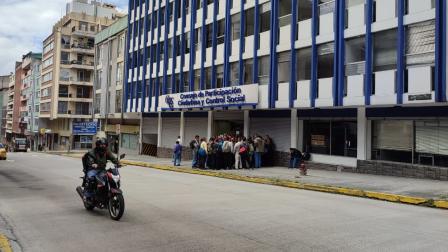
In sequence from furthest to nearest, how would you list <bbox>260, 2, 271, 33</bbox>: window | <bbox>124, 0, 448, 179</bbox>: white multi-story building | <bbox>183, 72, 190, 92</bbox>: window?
<bbox>183, 72, 190, 92</bbox>: window, <bbox>260, 2, 271, 33</bbox>: window, <bbox>124, 0, 448, 179</bbox>: white multi-story building

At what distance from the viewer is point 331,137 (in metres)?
22.1

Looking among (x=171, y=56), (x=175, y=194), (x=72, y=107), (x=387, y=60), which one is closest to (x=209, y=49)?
(x=171, y=56)

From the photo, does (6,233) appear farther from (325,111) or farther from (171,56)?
(171,56)

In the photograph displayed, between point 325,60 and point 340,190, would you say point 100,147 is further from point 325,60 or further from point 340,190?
point 325,60

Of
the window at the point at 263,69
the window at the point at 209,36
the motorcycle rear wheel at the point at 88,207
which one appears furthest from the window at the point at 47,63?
the motorcycle rear wheel at the point at 88,207

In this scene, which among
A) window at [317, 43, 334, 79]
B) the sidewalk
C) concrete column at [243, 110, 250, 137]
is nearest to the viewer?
the sidewalk

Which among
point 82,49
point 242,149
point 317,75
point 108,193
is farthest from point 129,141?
point 108,193

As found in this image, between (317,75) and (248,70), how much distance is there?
5745mm

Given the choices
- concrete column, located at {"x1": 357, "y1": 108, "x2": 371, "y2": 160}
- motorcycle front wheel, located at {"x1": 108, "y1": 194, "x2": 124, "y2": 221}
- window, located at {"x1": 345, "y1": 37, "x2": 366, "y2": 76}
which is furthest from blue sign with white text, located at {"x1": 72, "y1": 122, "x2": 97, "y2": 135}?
motorcycle front wheel, located at {"x1": 108, "y1": 194, "x2": 124, "y2": 221}

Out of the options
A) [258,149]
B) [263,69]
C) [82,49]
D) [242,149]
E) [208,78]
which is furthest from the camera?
[82,49]

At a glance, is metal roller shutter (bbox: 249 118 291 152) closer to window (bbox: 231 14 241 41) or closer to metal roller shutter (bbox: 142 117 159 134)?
window (bbox: 231 14 241 41)

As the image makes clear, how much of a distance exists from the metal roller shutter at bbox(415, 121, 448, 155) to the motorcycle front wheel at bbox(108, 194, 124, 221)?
43.0ft

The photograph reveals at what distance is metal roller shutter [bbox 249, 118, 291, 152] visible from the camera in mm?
24422

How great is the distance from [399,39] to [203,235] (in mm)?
13651
